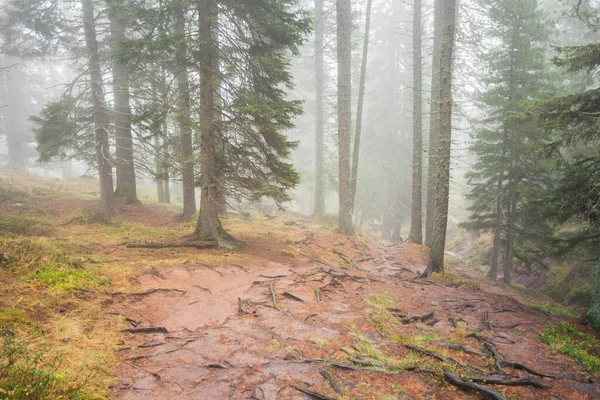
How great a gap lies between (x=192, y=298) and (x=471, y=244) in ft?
76.1

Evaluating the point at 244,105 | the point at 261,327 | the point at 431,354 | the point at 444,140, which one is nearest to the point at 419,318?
the point at 431,354

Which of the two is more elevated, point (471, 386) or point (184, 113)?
point (184, 113)

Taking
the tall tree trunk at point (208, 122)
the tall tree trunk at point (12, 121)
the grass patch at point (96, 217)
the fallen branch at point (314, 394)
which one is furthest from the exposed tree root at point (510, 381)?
the tall tree trunk at point (12, 121)

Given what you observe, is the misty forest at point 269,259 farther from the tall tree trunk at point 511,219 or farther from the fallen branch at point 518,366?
the tall tree trunk at point 511,219

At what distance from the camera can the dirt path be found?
3.73 m

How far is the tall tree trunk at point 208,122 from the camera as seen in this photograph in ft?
29.4

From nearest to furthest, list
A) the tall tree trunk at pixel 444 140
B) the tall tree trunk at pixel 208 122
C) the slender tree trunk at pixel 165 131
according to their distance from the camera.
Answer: the tall tree trunk at pixel 208 122, the slender tree trunk at pixel 165 131, the tall tree trunk at pixel 444 140

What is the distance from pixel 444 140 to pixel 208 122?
25.5 feet

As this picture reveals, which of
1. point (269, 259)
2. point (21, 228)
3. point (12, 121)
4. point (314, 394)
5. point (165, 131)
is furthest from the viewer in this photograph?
point (12, 121)

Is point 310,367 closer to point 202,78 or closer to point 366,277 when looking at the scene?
point 366,277

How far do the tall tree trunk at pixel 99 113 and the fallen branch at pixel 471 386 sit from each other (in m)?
12.9

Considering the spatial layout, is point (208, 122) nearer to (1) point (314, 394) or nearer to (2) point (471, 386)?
(1) point (314, 394)

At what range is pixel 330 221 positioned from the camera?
19078 mm

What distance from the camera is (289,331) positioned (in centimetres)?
523
